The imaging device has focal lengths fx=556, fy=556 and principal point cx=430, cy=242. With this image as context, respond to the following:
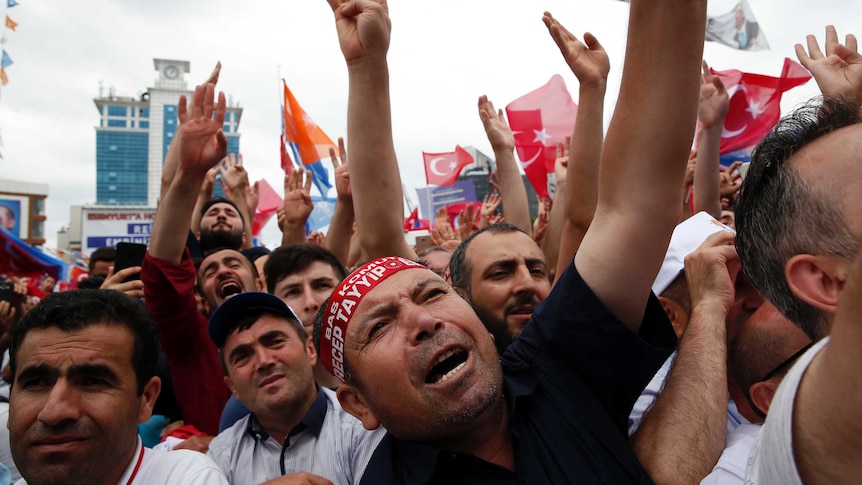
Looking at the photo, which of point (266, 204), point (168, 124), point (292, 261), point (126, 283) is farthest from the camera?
point (168, 124)

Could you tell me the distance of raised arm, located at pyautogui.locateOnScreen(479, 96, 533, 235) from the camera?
12.6 ft

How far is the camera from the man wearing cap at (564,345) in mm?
1346

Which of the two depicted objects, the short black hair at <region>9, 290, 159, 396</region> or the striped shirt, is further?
the striped shirt

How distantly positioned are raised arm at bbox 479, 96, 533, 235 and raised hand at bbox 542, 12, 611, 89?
1.39 m

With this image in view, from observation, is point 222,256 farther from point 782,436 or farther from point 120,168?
point 120,168

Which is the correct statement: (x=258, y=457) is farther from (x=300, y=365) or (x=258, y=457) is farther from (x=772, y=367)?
(x=772, y=367)

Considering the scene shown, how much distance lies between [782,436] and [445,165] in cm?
942

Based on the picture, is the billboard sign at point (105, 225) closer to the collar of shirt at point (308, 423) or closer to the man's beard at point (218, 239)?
the man's beard at point (218, 239)

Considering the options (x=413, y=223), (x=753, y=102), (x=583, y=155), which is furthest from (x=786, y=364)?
(x=413, y=223)

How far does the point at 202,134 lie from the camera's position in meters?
2.78

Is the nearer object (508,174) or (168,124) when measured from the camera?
(508,174)

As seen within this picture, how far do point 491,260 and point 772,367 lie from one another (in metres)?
1.31

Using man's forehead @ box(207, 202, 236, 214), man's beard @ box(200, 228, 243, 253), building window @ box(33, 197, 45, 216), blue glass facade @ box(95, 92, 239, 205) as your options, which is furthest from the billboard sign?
blue glass facade @ box(95, 92, 239, 205)

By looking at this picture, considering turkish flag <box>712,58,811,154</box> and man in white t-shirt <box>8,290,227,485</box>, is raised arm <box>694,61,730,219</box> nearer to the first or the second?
turkish flag <box>712,58,811,154</box>
